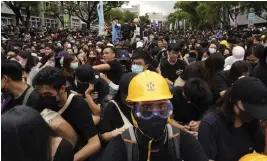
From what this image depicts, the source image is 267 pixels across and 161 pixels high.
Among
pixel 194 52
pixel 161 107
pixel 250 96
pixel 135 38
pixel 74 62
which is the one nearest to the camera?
pixel 161 107

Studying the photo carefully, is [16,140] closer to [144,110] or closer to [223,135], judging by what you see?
[144,110]

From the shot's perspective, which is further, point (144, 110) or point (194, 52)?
point (194, 52)

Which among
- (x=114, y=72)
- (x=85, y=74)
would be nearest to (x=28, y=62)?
(x=114, y=72)

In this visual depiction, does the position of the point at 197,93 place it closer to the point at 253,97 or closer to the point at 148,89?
the point at 253,97

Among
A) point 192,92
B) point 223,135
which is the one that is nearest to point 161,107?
point 223,135

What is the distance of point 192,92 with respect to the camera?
345 cm

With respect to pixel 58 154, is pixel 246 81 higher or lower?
higher

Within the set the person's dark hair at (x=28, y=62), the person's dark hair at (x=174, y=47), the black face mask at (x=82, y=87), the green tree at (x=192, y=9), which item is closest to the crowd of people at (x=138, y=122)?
the black face mask at (x=82, y=87)

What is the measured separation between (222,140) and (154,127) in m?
0.67

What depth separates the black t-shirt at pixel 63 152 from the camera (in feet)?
6.82

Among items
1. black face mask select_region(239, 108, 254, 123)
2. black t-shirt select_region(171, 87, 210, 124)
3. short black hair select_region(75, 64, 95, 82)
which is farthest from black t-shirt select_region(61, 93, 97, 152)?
short black hair select_region(75, 64, 95, 82)

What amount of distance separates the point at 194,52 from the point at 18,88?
6.55 meters

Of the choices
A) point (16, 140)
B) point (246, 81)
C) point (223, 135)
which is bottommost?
point (223, 135)

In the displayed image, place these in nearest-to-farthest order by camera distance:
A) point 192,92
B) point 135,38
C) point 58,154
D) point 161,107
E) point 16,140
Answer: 1. point 16,140
2. point 58,154
3. point 161,107
4. point 192,92
5. point 135,38
